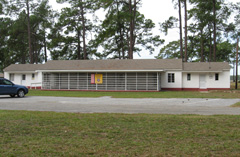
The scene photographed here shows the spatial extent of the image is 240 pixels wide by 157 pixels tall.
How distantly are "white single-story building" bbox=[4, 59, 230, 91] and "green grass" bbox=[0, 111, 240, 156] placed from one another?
22.0 meters

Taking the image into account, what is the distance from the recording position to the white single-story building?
30.7 meters

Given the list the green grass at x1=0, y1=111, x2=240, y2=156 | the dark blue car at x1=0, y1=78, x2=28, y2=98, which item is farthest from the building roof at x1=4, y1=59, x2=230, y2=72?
the green grass at x1=0, y1=111, x2=240, y2=156

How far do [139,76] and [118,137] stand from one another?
24.8m

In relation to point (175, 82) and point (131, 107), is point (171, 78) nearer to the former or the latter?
point (175, 82)

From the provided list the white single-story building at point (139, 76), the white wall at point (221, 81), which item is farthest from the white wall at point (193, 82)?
the white wall at point (221, 81)

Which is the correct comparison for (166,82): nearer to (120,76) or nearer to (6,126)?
(120,76)

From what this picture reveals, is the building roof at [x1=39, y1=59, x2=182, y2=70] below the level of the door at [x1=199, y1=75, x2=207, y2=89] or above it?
above

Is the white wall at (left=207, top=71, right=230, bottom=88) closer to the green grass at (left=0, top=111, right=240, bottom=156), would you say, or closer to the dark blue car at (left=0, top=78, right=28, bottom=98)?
the dark blue car at (left=0, top=78, right=28, bottom=98)

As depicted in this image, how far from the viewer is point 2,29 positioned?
152 feet

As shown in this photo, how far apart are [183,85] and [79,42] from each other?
21530 mm

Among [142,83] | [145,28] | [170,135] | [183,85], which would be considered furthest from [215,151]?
[145,28]

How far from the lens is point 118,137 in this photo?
6.14m

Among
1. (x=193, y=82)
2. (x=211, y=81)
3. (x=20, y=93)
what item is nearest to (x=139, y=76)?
(x=193, y=82)

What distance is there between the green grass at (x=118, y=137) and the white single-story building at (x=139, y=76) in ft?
72.0
